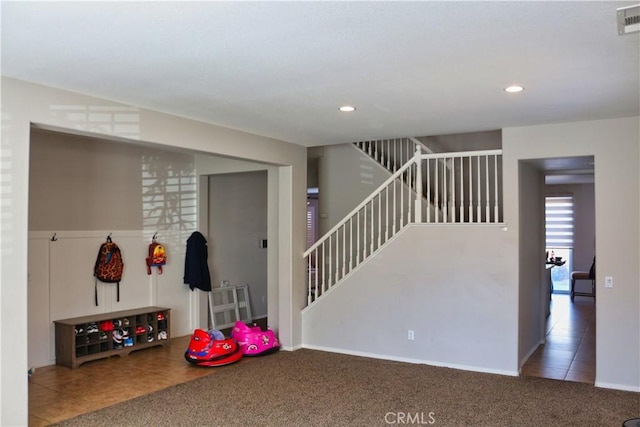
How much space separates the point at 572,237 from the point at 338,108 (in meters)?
9.11

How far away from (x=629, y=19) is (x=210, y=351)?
471 centimetres

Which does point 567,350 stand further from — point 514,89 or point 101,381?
point 101,381

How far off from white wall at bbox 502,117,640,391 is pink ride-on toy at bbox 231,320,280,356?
3425 mm

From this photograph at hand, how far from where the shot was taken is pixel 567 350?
6445mm

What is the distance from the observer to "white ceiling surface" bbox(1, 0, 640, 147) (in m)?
2.58

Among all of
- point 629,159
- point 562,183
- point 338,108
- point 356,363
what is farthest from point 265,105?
point 562,183

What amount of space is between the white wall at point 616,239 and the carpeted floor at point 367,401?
12.9 inches

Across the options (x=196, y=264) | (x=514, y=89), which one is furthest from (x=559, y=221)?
(x=514, y=89)

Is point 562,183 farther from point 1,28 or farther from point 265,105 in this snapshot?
point 1,28

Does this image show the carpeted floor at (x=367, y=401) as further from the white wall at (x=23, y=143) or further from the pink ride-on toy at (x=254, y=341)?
the white wall at (x=23, y=143)

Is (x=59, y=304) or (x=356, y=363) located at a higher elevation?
(x=59, y=304)

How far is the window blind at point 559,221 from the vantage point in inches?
466

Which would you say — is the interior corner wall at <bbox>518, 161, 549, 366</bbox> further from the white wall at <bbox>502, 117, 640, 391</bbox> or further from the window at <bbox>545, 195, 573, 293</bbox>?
the window at <bbox>545, 195, 573, 293</bbox>

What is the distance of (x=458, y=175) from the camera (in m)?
7.52
